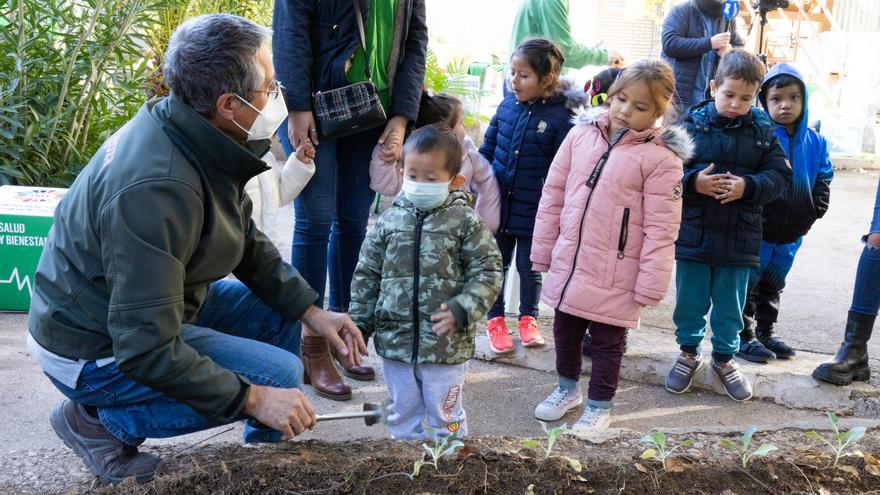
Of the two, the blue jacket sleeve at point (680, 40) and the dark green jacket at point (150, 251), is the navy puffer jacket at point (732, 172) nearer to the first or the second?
the dark green jacket at point (150, 251)

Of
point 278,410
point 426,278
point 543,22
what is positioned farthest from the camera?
point 543,22

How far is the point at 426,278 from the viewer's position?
3047 millimetres

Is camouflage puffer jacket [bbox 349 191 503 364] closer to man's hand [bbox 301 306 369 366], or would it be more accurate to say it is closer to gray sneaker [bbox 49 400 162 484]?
man's hand [bbox 301 306 369 366]

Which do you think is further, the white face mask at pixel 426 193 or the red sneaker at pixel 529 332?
the red sneaker at pixel 529 332

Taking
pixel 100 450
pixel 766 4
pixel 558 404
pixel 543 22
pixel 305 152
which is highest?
pixel 766 4

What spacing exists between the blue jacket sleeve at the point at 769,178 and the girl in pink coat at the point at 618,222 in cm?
47

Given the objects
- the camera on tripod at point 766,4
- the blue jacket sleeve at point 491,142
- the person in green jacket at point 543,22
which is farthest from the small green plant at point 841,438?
the person in green jacket at point 543,22

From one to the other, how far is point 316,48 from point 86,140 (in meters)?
2.53

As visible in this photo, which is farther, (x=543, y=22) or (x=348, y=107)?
A: (x=543, y=22)

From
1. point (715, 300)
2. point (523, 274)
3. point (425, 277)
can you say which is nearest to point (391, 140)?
point (425, 277)

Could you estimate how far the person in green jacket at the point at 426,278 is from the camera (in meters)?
3.04

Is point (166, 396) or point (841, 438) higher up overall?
point (166, 396)

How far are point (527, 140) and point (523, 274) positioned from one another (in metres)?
0.70

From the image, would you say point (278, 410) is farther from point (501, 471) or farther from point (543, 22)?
point (543, 22)
